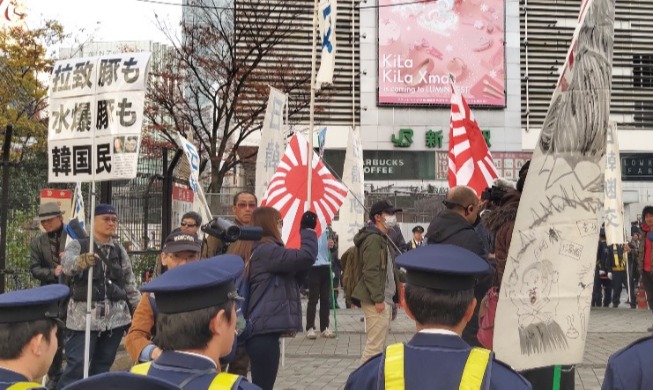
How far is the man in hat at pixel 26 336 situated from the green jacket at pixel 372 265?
652 cm

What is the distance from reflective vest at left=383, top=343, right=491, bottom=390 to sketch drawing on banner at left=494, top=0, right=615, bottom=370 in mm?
1243

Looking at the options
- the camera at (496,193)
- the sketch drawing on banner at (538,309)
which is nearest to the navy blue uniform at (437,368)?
the sketch drawing on banner at (538,309)

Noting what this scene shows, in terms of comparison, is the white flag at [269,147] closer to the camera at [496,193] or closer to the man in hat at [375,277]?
the man in hat at [375,277]

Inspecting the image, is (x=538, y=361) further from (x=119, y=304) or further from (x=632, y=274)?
(x=632, y=274)

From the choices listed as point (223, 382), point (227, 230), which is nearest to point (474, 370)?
point (223, 382)

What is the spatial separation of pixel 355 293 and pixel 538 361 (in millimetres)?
5536

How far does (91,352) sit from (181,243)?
2255 mm

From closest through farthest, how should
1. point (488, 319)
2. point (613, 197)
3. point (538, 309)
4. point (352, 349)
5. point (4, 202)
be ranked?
1. point (538, 309)
2. point (488, 319)
3. point (4, 202)
4. point (352, 349)
5. point (613, 197)

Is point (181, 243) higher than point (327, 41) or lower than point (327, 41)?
lower

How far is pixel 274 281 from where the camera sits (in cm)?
677

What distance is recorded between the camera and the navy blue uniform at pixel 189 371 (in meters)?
2.78

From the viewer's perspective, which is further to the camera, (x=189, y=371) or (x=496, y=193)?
(x=496, y=193)

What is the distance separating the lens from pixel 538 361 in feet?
13.8

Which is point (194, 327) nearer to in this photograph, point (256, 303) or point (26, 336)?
point (26, 336)
